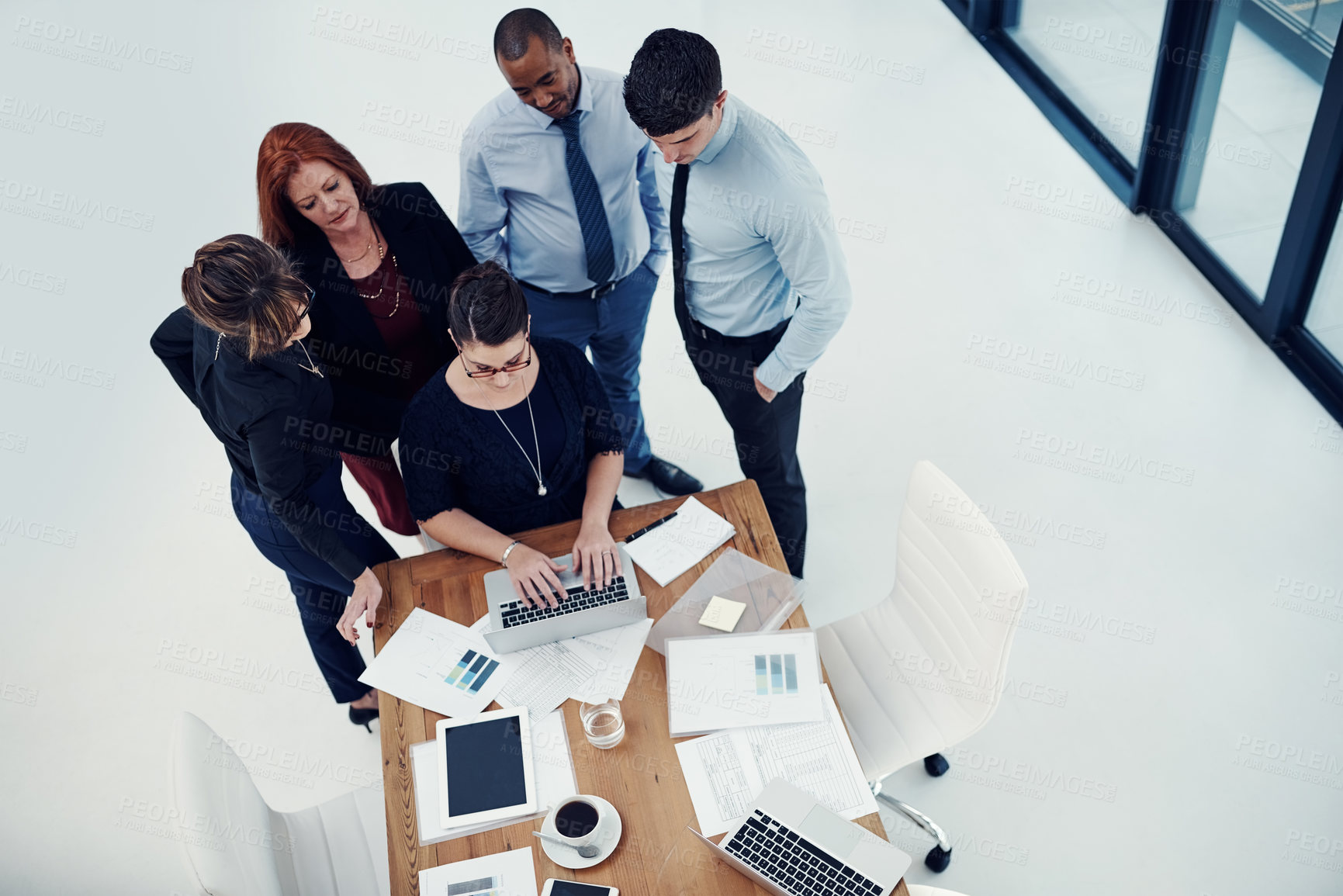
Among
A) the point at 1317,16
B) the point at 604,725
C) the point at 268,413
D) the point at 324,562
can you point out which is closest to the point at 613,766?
the point at 604,725

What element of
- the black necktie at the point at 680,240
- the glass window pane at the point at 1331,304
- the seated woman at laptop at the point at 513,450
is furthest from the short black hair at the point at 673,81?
the glass window pane at the point at 1331,304

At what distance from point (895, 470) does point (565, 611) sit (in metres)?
1.88

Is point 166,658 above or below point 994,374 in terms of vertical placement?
below

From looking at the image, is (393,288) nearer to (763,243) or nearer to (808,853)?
(763,243)

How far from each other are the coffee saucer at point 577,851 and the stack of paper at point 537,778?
0.24 feet

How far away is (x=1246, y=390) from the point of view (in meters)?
3.96

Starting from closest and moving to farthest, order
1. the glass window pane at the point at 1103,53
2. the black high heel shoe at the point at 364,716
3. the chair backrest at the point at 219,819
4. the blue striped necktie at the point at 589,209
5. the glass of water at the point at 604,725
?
the chair backrest at the point at 219,819 < the glass of water at the point at 604,725 < the blue striped necktie at the point at 589,209 < the black high heel shoe at the point at 364,716 < the glass window pane at the point at 1103,53

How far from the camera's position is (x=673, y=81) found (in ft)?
7.62

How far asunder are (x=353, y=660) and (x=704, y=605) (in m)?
1.29

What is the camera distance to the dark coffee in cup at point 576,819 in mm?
2020

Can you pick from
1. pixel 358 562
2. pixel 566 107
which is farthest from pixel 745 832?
pixel 566 107

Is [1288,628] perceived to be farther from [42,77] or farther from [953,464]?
[42,77]

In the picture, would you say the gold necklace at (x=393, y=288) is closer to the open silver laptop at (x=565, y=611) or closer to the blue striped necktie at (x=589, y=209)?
the blue striped necktie at (x=589, y=209)

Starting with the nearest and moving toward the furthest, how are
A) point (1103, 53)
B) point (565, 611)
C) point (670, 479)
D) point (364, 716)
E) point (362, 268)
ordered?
point (565, 611), point (362, 268), point (364, 716), point (670, 479), point (1103, 53)
